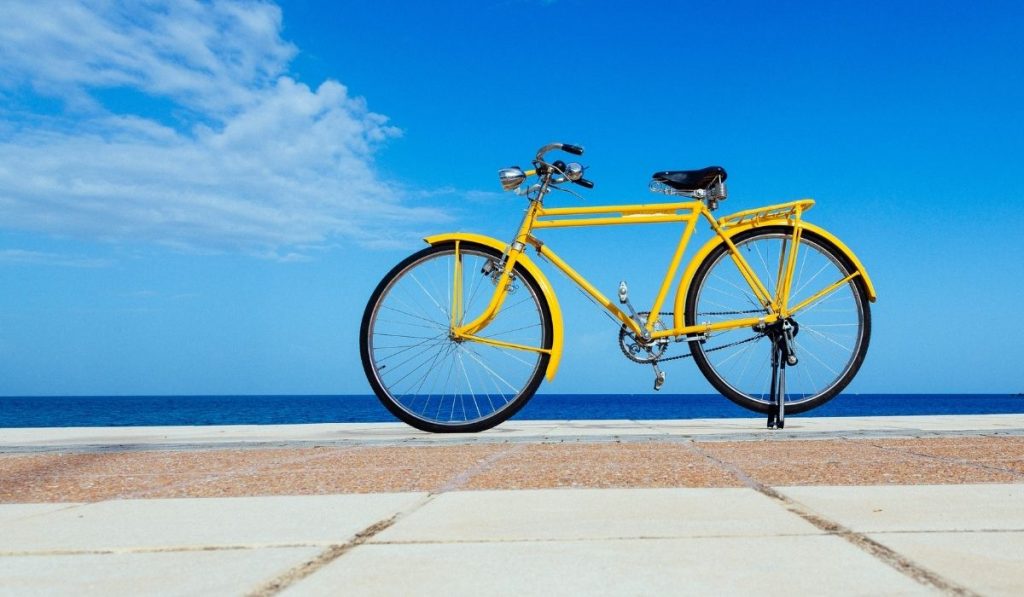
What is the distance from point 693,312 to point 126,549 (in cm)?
414

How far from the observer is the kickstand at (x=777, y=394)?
524 centimetres

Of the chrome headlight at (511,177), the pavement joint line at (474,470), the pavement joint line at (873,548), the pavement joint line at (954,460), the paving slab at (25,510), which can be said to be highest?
the chrome headlight at (511,177)

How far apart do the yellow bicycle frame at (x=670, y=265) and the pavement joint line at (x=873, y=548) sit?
2.54 m

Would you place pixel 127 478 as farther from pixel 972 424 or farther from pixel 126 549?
pixel 972 424

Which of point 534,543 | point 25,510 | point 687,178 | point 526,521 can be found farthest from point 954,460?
point 25,510

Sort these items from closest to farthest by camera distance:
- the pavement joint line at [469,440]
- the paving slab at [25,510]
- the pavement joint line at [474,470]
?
1. the paving slab at [25,510]
2. the pavement joint line at [474,470]
3. the pavement joint line at [469,440]

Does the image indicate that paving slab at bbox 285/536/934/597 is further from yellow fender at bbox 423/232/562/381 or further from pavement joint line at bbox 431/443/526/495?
yellow fender at bbox 423/232/562/381

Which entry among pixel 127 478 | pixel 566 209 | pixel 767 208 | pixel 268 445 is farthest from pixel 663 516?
pixel 767 208

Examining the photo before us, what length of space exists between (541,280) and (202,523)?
3.21 meters

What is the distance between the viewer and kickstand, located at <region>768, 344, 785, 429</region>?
5.24 m

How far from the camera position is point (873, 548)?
168cm

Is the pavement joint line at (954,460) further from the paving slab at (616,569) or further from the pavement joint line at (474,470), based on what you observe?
the pavement joint line at (474,470)

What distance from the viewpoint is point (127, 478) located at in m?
3.21

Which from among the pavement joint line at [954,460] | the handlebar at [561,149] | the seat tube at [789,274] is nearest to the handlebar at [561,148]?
the handlebar at [561,149]
